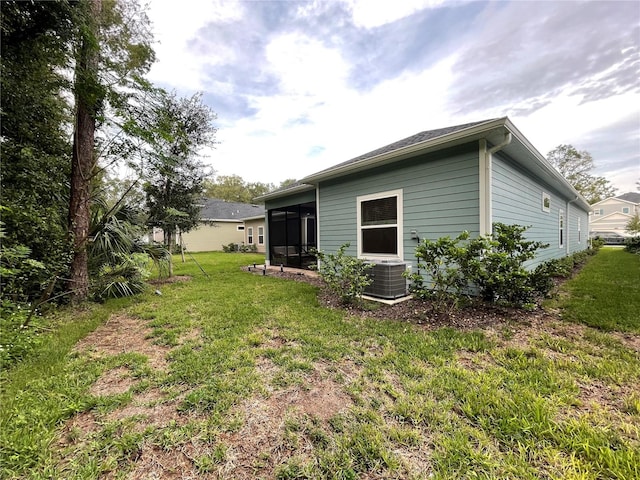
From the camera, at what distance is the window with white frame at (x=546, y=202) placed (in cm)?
716

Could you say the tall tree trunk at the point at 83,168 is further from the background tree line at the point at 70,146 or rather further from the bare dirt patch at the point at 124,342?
the bare dirt patch at the point at 124,342

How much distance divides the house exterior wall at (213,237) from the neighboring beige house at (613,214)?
4138 cm

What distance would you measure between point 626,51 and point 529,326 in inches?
300

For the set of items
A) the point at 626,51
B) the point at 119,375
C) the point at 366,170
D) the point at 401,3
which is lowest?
the point at 119,375

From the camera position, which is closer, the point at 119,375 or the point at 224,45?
the point at 119,375

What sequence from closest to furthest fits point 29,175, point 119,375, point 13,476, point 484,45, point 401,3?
point 13,476, point 119,375, point 29,175, point 401,3, point 484,45

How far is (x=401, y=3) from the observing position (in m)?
5.18

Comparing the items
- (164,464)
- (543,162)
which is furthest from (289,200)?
(164,464)

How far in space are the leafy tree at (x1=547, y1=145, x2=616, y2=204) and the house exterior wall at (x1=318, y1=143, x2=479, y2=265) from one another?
96.9ft

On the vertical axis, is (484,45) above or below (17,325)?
above

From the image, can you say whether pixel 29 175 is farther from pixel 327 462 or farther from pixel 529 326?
pixel 529 326

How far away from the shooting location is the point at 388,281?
443cm

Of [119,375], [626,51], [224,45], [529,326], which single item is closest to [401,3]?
[224,45]

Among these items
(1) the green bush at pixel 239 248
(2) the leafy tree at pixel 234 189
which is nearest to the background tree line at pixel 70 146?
(1) the green bush at pixel 239 248
